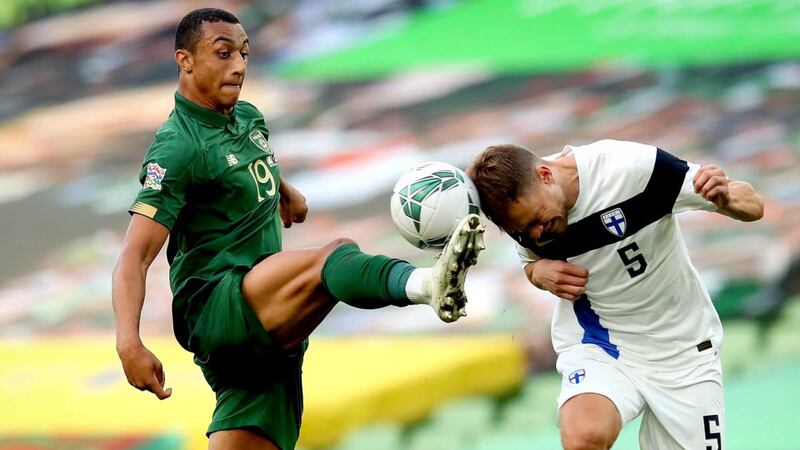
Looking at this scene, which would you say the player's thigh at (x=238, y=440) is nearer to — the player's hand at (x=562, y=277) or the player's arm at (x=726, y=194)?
the player's hand at (x=562, y=277)

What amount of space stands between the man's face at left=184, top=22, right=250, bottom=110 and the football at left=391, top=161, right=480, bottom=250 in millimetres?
843

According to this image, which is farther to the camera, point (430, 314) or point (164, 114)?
point (164, 114)

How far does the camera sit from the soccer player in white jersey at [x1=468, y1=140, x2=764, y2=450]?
15.1 ft

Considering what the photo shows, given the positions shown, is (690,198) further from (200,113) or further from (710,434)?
(200,113)

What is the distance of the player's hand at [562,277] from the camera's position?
4.76 meters

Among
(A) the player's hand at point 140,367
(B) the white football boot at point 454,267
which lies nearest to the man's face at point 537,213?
(B) the white football boot at point 454,267

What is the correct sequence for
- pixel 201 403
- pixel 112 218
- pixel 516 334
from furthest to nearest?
pixel 112 218, pixel 516 334, pixel 201 403

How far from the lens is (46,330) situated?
1067cm

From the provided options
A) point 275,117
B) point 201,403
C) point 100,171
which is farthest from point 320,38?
point 201,403

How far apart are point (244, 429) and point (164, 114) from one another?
344 inches

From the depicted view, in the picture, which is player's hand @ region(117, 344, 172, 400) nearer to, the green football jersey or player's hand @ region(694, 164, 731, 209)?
the green football jersey

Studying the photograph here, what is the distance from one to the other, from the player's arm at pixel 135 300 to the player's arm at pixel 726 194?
193cm

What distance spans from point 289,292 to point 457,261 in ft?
2.52

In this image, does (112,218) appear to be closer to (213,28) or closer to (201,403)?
(201,403)
